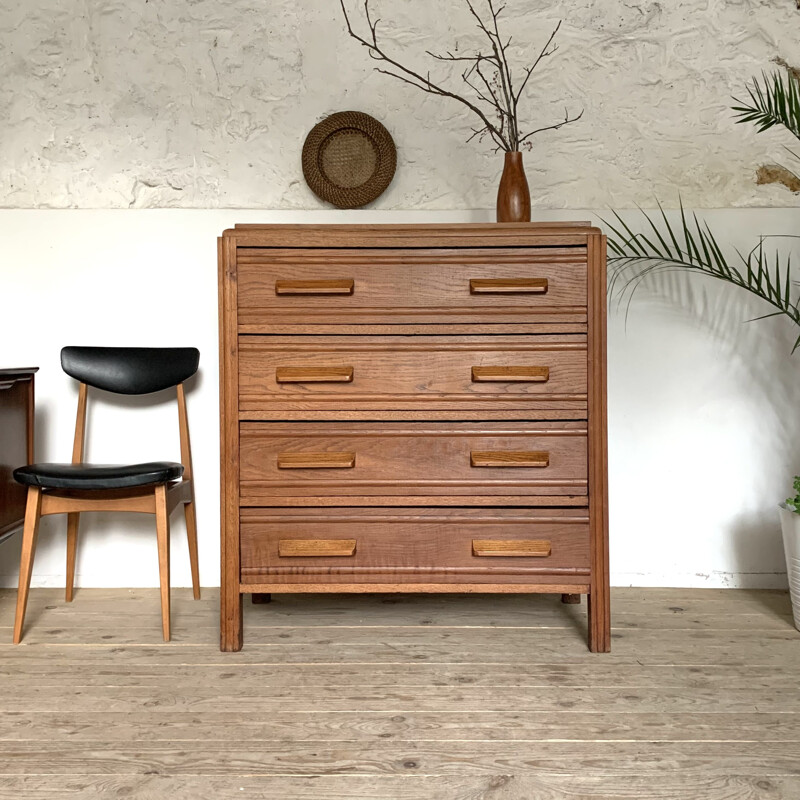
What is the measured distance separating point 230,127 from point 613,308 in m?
1.67

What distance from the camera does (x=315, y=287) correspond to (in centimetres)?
216

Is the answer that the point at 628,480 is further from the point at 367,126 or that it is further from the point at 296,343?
the point at 367,126

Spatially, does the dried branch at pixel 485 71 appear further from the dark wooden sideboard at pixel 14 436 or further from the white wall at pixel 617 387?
the dark wooden sideboard at pixel 14 436

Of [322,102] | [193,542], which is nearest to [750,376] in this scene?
[322,102]

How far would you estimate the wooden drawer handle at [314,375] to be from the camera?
217 centimetres

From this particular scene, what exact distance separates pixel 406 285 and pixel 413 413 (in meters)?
0.39

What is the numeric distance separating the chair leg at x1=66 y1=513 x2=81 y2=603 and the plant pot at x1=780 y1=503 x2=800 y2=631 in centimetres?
253

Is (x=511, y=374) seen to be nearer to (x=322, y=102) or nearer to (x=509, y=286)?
(x=509, y=286)

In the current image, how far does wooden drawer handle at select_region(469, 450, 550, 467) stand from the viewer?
218 cm

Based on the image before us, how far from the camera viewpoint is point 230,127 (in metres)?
2.86

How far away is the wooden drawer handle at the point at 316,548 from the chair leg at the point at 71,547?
1023 mm

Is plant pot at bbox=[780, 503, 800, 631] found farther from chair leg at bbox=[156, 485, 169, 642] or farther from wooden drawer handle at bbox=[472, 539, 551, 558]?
chair leg at bbox=[156, 485, 169, 642]

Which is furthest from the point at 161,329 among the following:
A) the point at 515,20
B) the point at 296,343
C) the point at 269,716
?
the point at 515,20

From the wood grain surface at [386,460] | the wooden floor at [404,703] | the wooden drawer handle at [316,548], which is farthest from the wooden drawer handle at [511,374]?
the wooden floor at [404,703]
